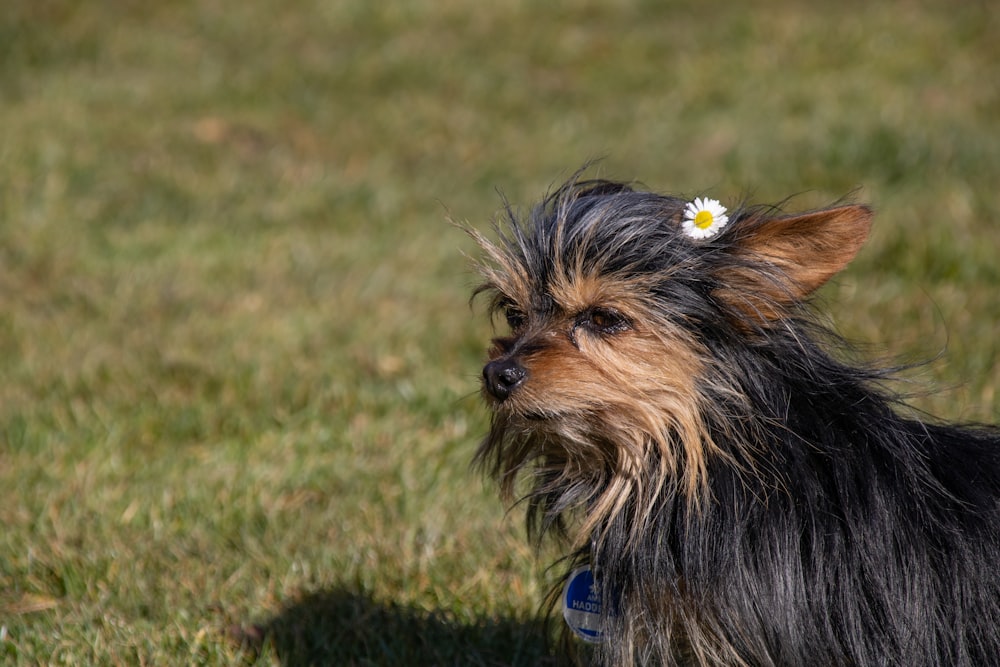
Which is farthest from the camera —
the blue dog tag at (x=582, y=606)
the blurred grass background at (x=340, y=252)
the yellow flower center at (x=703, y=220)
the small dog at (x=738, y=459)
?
the blurred grass background at (x=340, y=252)

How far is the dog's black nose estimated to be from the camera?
282cm

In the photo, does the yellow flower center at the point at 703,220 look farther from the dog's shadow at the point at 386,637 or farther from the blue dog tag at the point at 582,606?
the dog's shadow at the point at 386,637

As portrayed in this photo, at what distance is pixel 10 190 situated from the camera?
316 inches

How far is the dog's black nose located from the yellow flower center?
1.72 feet

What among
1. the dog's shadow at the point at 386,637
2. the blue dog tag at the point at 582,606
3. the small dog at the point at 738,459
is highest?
the small dog at the point at 738,459

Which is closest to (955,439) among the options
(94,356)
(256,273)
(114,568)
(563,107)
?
(114,568)

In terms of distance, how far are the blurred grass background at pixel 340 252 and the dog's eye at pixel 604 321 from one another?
4.08 feet

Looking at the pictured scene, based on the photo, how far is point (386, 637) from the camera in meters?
3.73

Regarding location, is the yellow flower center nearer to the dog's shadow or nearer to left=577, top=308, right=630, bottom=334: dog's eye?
left=577, top=308, right=630, bottom=334: dog's eye

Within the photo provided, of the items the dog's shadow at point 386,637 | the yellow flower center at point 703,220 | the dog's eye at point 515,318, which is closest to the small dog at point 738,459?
the yellow flower center at point 703,220

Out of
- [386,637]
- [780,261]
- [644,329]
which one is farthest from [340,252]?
[780,261]

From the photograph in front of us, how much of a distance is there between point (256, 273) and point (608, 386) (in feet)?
15.5

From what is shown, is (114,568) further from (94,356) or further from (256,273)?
(256,273)

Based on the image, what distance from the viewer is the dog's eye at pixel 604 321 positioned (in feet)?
9.36
